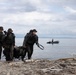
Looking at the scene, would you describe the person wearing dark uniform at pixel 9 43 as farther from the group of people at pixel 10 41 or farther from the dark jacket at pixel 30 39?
the dark jacket at pixel 30 39

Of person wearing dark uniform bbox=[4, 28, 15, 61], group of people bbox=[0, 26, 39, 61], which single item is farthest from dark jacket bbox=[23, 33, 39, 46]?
person wearing dark uniform bbox=[4, 28, 15, 61]

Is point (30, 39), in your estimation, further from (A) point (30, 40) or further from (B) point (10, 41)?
(B) point (10, 41)

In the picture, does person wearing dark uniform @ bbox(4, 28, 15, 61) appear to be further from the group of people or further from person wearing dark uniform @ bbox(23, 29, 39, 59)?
person wearing dark uniform @ bbox(23, 29, 39, 59)

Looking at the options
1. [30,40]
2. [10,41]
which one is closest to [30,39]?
[30,40]

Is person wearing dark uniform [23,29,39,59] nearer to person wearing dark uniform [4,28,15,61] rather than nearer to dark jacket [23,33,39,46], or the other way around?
dark jacket [23,33,39,46]

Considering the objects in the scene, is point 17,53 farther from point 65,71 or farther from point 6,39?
point 65,71

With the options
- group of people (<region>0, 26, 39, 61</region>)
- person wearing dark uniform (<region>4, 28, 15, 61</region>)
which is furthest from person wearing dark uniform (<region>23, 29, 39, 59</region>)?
person wearing dark uniform (<region>4, 28, 15, 61</region>)

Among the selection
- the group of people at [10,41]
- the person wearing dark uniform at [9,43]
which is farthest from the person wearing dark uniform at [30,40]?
the person wearing dark uniform at [9,43]

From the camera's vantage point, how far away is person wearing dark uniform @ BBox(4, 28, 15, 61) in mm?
18203

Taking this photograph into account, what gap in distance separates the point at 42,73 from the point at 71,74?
1.15 m

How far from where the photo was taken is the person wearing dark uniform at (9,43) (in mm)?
18203

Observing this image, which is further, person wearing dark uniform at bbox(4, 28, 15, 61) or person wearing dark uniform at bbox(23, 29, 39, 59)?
person wearing dark uniform at bbox(23, 29, 39, 59)

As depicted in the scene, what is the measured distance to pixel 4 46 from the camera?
61.0 ft

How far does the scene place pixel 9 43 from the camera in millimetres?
18438
